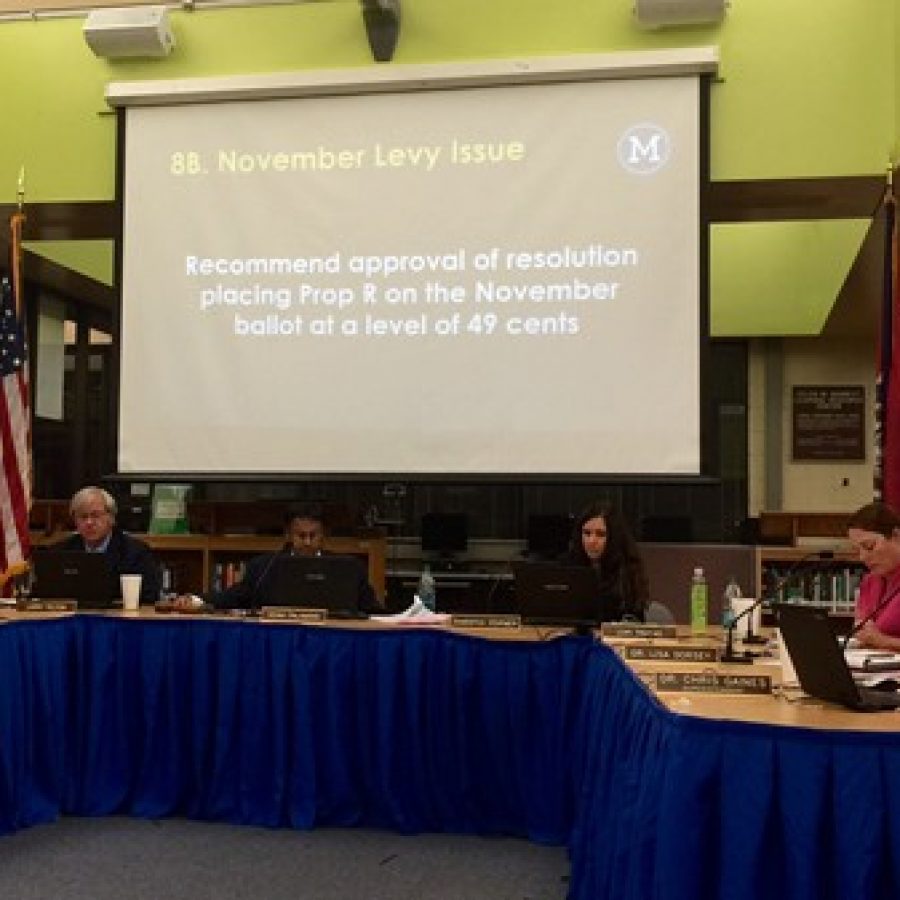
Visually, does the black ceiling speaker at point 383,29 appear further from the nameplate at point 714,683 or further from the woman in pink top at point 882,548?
the nameplate at point 714,683

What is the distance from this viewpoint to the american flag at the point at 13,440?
4883mm

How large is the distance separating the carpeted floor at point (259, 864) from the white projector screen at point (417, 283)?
1.64m

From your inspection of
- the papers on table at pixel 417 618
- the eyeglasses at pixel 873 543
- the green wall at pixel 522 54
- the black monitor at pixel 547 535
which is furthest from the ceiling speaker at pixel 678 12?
the black monitor at pixel 547 535

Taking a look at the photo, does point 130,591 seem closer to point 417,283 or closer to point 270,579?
point 270,579

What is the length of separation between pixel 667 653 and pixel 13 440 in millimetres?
3274

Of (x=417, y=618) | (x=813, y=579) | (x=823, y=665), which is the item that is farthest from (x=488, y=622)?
(x=813, y=579)

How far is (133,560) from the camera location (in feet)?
14.6

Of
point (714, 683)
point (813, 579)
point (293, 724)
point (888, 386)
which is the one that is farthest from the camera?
point (813, 579)

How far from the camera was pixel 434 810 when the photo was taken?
3641 millimetres

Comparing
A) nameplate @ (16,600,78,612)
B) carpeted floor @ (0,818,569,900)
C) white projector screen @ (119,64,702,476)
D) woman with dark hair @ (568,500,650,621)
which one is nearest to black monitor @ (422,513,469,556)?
white projector screen @ (119,64,702,476)

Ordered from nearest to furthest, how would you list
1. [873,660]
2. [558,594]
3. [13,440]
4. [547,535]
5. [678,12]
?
[873,660] < [558,594] < [678,12] < [13,440] < [547,535]

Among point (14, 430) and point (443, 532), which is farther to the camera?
point (443, 532)

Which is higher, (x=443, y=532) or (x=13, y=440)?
(x=13, y=440)

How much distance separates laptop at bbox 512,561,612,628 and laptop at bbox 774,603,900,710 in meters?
1.41
